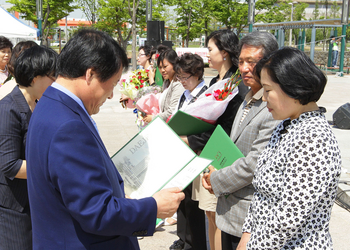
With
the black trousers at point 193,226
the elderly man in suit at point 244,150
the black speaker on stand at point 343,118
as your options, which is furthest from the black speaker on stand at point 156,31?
Result: the elderly man in suit at point 244,150

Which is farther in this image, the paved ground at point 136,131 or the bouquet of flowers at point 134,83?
the bouquet of flowers at point 134,83

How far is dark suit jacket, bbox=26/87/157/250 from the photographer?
1314 mm

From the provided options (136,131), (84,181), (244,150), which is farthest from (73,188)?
(136,131)

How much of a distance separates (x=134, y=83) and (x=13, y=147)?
2828mm

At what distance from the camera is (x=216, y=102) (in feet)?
8.89

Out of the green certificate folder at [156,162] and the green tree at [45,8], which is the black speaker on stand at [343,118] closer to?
the green certificate folder at [156,162]

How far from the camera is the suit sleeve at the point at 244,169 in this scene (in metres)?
2.14

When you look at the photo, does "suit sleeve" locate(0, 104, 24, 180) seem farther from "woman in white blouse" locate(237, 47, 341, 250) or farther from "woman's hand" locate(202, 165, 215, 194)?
"woman in white blouse" locate(237, 47, 341, 250)

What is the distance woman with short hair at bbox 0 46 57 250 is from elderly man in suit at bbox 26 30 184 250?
2.77ft

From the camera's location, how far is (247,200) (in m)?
2.31

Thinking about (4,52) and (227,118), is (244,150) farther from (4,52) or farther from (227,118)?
(4,52)

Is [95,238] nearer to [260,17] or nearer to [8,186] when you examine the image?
[8,186]

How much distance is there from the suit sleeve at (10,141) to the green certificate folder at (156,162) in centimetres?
74

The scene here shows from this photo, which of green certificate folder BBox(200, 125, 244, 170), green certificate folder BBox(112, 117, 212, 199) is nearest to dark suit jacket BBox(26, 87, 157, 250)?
green certificate folder BBox(112, 117, 212, 199)
